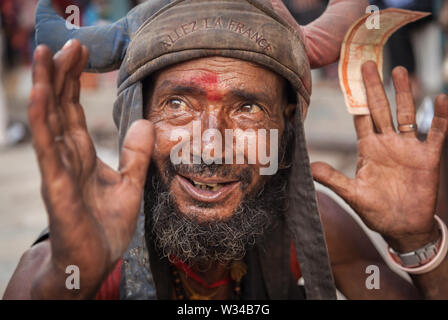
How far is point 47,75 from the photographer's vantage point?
→ 150 cm

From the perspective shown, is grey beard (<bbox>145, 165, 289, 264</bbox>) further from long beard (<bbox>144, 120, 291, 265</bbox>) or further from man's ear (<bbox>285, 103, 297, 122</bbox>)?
man's ear (<bbox>285, 103, 297, 122</bbox>)

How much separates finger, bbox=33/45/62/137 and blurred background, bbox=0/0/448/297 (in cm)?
286

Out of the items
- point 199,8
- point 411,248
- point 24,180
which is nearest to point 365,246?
point 411,248

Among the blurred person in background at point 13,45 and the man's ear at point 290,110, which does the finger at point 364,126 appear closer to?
the man's ear at point 290,110

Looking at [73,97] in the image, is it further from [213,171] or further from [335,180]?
[335,180]

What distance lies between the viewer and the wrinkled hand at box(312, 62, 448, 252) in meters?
2.31

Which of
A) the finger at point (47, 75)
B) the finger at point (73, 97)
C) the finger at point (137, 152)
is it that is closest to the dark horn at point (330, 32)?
the finger at point (137, 152)

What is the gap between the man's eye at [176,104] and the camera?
7.18ft

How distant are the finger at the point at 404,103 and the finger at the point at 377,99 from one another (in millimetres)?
55

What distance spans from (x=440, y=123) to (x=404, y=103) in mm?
187

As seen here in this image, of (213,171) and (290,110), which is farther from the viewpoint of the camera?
(290,110)

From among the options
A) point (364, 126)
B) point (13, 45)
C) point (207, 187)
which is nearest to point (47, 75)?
point (207, 187)

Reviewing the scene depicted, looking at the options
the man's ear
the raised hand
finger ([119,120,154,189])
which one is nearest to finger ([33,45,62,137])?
the raised hand

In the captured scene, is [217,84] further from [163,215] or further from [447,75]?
[447,75]
